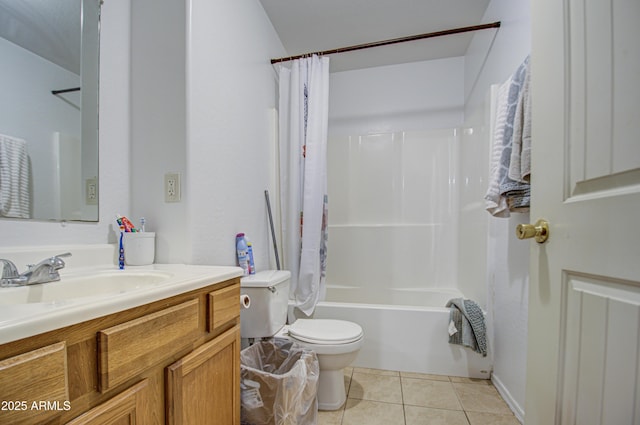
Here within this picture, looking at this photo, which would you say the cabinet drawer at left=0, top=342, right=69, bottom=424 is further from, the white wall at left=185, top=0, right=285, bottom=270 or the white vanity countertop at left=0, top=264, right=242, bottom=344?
the white wall at left=185, top=0, right=285, bottom=270

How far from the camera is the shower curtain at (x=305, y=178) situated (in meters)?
1.95

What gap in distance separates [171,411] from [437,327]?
5.55 ft

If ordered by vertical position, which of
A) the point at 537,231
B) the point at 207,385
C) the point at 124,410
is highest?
the point at 537,231

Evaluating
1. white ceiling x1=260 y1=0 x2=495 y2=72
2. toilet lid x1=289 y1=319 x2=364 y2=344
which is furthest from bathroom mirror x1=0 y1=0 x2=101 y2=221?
white ceiling x1=260 y1=0 x2=495 y2=72

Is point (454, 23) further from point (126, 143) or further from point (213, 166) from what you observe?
point (126, 143)

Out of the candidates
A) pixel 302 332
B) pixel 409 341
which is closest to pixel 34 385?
pixel 302 332

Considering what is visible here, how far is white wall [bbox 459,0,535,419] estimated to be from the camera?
1.49m

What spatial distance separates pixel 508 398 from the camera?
158 centimetres

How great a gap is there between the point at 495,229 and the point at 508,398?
0.98 m

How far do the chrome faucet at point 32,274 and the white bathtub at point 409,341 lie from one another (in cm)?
154

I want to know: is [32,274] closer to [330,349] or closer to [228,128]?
[228,128]

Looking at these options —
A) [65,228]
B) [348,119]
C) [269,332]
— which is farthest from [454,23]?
[65,228]

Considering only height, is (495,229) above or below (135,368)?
above

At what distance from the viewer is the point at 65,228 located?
102 centimetres
